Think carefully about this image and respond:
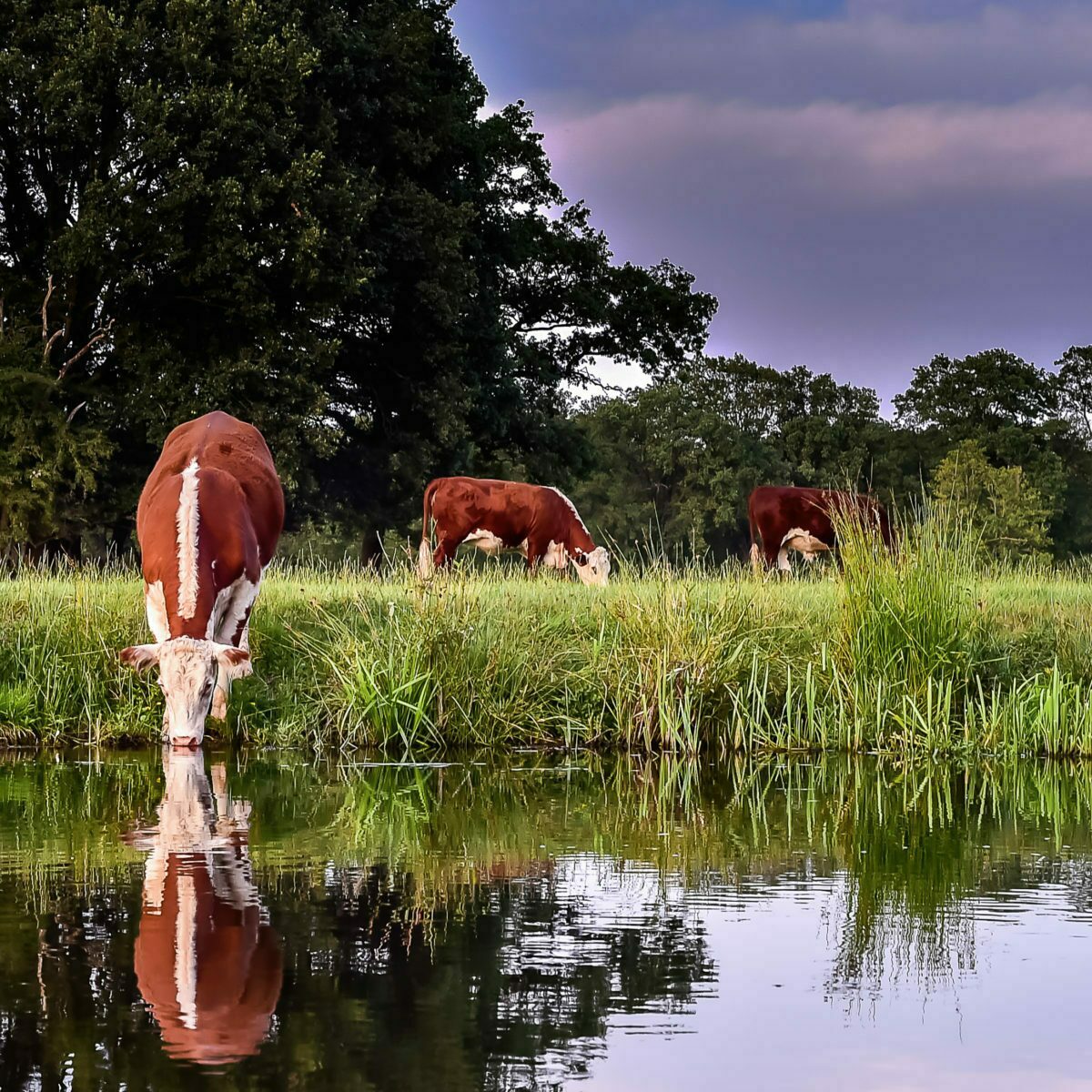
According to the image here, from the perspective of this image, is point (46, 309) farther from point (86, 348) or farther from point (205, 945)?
point (205, 945)

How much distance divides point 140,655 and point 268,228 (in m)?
16.4

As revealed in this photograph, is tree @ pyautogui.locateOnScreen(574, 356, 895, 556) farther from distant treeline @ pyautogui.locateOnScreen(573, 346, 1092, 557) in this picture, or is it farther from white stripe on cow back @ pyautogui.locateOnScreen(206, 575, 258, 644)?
white stripe on cow back @ pyautogui.locateOnScreen(206, 575, 258, 644)

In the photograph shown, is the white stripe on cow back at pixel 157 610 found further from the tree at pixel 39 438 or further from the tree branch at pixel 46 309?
the tree branch at pixel 46 309

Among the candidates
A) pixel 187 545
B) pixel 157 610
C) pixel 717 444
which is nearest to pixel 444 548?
pixel 157 610

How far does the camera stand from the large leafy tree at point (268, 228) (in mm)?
24359

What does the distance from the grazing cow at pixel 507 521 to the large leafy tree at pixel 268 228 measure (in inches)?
132

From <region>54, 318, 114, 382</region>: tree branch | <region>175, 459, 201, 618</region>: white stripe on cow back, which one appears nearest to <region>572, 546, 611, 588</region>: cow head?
<region>54, 318, 114, 382</region>: tree branch

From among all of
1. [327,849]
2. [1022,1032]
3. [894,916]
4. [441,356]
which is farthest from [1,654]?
[441,356]

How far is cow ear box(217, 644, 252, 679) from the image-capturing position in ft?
31.6

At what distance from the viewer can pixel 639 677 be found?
33.4 feet

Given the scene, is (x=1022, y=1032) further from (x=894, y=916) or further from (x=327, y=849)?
(x=327, y=849)

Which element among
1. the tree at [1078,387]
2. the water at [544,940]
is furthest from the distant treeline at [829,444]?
the water at [544,940]

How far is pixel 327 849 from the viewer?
6.30m

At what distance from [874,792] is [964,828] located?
1.24 metres
